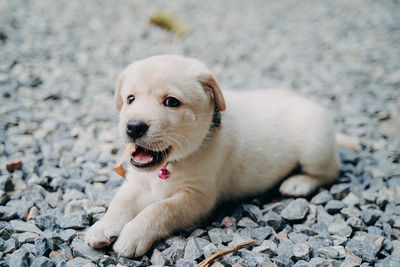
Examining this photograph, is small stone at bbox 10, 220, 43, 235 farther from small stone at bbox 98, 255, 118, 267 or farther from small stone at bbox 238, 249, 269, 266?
small stone at bbox 238, 249, 269, 266

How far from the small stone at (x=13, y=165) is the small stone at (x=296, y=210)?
2.53 metres

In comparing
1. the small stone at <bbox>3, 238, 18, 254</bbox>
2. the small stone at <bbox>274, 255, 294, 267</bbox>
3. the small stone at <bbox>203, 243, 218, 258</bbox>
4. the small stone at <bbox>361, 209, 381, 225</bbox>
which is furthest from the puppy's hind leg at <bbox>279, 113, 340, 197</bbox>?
the small stone at <bbox>3, 238, 18, 254</bbox>

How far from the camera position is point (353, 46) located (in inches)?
290

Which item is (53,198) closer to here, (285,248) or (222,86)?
(285,248)

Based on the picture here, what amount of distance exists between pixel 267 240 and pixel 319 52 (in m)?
5.65

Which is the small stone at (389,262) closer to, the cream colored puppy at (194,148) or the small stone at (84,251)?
the cream colored puppy at (194,148)

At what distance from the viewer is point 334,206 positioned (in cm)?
307

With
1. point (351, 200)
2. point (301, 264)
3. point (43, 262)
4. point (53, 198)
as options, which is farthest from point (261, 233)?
point (53, 198)

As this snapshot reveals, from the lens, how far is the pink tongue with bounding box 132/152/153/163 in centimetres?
256

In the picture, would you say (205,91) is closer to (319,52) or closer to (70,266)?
(70,266)

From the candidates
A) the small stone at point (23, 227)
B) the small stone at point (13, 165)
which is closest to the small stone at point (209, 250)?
the small stone at point (23, 227)

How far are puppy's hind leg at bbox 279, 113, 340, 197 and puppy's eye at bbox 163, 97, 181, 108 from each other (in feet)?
4.75

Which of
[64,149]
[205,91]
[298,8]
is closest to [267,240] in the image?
[205,91]

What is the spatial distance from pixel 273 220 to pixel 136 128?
1.38 m
